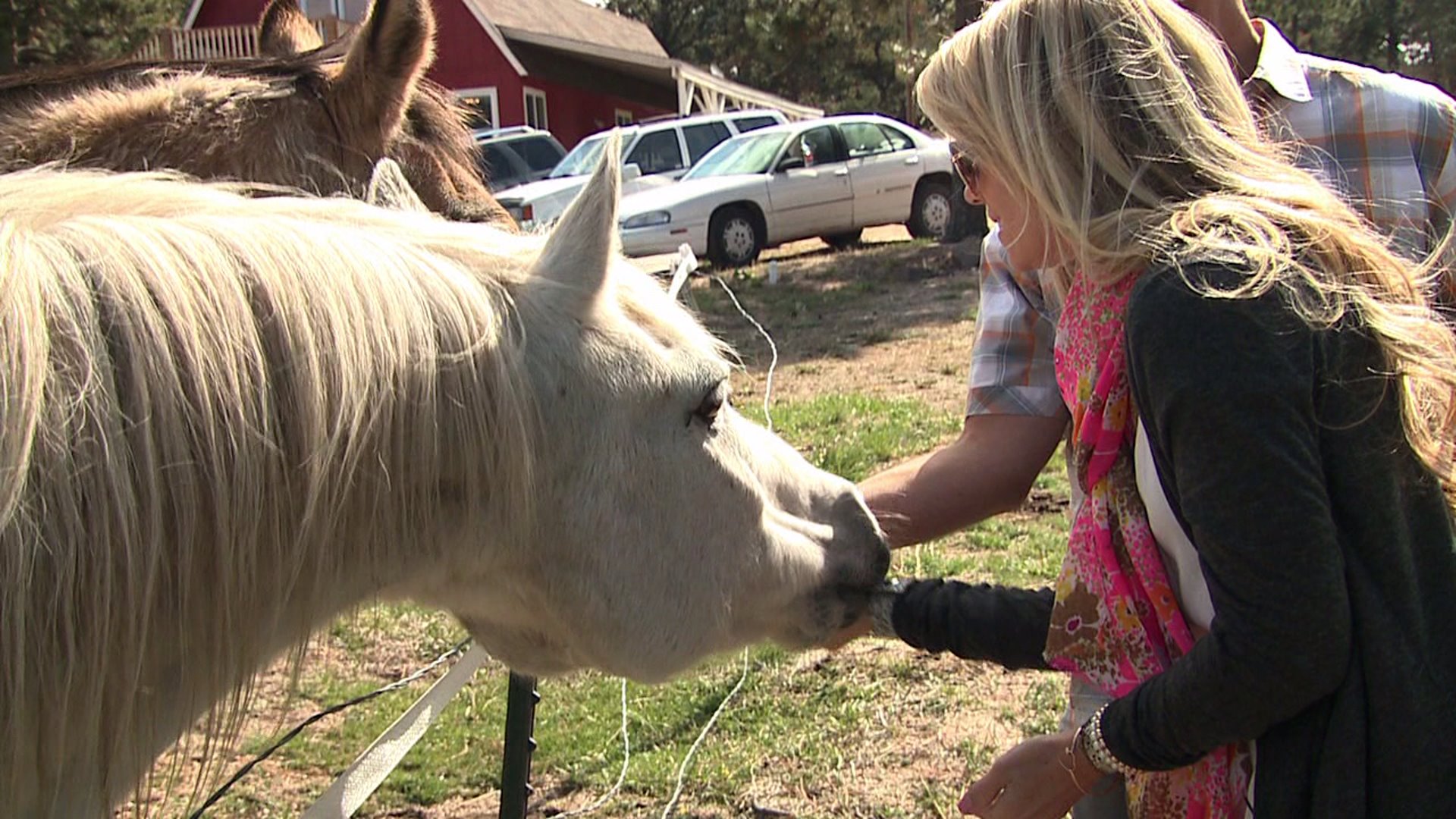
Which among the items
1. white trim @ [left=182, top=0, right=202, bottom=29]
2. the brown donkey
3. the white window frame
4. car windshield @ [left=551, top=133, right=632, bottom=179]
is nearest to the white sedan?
car windshield @ [left=551, top=133, right=632, bottom=179]

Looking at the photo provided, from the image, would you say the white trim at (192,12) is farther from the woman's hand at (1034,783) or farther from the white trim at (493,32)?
the woman's hand at (1034,783)

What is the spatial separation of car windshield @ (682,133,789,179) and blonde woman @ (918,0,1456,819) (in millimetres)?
13613

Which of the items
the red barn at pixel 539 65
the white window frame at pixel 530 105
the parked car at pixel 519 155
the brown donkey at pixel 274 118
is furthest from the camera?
the white window frame at pixel 530 105

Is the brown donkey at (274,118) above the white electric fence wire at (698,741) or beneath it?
above

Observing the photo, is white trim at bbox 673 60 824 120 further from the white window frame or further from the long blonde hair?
the long blonde hair

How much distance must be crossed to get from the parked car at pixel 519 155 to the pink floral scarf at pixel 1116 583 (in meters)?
15.1

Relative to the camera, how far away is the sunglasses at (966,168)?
1.88 meters

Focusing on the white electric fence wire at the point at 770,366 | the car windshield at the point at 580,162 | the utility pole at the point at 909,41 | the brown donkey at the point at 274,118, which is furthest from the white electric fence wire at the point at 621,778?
the utility pole at the point at 909,41

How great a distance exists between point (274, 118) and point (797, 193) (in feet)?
41.8

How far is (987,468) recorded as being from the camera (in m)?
2.38

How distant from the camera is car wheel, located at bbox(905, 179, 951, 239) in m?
16.7

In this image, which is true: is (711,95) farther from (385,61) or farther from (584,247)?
(584,247)

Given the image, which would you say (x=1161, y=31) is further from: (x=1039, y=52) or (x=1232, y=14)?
(x=1232, y=14)

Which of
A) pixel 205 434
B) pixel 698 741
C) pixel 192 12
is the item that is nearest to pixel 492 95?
pixel 192 12
